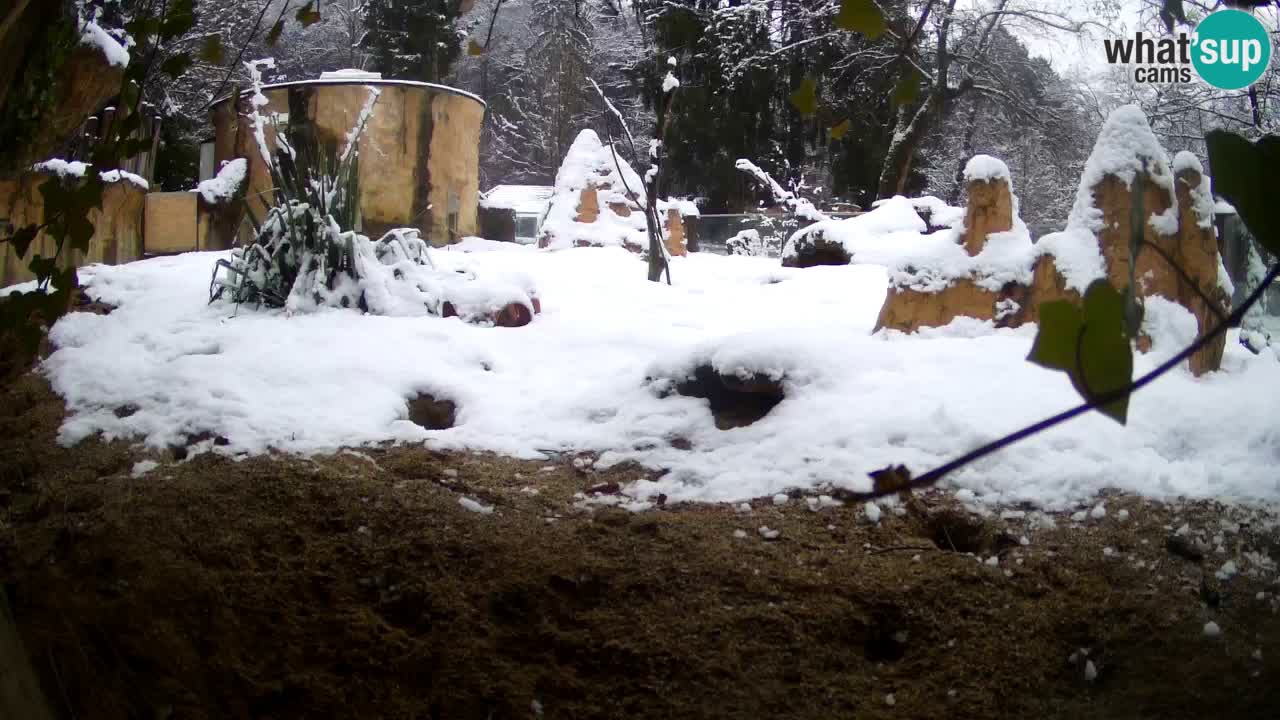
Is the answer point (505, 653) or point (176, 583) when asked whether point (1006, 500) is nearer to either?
point (505, 653)

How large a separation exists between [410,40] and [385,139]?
3.06 feet

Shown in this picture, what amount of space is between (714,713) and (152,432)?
181 centimetres

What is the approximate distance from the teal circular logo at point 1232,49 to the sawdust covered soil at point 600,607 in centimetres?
99

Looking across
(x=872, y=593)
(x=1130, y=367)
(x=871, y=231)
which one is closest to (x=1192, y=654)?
(x=872, y=593)

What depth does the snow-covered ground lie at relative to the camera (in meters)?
2.27

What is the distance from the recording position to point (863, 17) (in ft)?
2.33

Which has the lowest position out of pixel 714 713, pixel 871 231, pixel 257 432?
pixel 714 713

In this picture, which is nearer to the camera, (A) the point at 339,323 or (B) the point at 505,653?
(B) the point at 505,653

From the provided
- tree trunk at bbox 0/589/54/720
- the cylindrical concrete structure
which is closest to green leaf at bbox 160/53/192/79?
tree trunk at bbox 0/589/54/720

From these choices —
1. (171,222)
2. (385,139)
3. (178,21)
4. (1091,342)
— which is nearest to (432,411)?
(178,21)

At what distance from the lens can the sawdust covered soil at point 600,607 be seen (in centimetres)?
152

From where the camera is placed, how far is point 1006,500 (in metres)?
2.12

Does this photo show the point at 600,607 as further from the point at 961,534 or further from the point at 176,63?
the point at 176,63

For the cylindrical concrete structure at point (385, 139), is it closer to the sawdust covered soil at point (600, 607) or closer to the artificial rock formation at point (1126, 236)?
the artificial rock formation at point (1126, 236)
